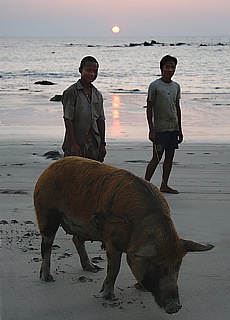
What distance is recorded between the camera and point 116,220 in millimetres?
4051

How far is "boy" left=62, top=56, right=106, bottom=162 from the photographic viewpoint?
18.5 ft

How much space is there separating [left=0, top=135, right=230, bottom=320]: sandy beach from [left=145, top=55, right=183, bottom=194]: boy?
740mm

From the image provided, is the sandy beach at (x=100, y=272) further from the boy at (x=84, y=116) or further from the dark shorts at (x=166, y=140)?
the boy at (x=84, y=116)

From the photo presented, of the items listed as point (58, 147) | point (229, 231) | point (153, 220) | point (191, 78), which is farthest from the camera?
point (191, 78)

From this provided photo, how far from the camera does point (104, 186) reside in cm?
425

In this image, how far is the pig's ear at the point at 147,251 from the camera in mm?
3725

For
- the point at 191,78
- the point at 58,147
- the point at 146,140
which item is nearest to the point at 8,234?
the point at 58,147

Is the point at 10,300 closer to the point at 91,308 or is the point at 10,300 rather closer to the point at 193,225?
the point at 91,308

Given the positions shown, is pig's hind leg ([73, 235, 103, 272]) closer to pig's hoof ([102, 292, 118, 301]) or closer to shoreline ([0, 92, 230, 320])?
shoreline ([0, 92, 230, 320])

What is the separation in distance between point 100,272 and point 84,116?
5.43 ft

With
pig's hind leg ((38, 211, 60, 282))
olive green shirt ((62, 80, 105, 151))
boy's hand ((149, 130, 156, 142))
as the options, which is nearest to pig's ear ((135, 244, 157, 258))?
pig's hind leg ((38, 211, 60, 282))

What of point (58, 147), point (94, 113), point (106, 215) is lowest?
point (58, 147)

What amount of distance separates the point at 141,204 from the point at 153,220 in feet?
0.55

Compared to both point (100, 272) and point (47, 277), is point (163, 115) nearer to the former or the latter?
point (100, 272)
